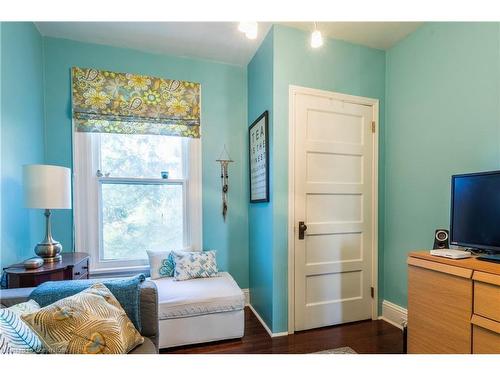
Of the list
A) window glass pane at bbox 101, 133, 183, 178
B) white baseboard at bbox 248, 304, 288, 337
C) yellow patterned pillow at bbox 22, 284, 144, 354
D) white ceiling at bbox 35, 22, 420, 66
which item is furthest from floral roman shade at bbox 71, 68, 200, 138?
white baseboard at bbox 248, 304, 288, 337

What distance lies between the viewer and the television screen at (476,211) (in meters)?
1.29

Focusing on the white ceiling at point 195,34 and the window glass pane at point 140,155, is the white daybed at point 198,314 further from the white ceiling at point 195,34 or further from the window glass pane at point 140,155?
the white ceiling at point 195,34

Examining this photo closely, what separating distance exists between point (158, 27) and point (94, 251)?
2.14 meters

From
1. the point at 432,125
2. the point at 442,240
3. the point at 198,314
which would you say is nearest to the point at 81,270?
the point at 198,314

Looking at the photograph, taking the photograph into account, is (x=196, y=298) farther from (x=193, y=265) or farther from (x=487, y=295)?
(x=487, y=295)

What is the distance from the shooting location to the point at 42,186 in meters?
1.65

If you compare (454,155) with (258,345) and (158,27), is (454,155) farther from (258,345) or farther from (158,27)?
(158,27)

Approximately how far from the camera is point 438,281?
136 centimetres

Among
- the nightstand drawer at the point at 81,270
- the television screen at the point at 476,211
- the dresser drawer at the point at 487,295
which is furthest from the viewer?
the nightstand drawer at the point at 81,270

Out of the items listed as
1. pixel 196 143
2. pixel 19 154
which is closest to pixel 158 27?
pixel 196 143

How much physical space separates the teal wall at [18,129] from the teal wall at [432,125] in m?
3.12

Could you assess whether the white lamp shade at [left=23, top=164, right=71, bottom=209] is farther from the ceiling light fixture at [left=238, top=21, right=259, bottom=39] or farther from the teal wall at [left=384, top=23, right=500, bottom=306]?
the teal wall at [left=384, top=23, right=500, bottom=306]

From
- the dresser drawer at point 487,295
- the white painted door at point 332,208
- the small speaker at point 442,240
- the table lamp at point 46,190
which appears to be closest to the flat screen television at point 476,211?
the small speaker at point 442,240

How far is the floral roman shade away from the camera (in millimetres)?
2250
